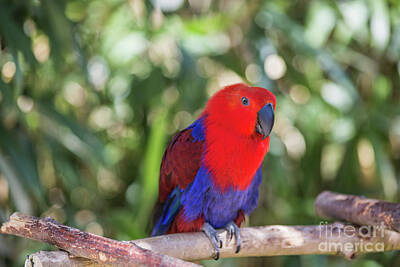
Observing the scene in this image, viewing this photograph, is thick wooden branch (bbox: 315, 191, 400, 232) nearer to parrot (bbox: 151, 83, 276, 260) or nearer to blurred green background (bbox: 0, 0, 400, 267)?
parrot (bbox: 151, 83, 276, 260)

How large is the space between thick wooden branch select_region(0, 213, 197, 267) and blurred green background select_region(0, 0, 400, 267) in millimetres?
722

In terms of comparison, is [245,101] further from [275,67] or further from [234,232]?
[275,67]

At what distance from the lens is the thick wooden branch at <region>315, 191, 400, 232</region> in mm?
1041

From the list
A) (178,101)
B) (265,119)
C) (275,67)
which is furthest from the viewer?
(275,67)

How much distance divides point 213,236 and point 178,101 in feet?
2.66

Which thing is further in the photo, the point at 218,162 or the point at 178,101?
the point at 178,101

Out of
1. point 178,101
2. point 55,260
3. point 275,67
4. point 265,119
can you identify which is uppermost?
point 275,67

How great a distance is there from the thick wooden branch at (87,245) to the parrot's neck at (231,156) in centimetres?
36

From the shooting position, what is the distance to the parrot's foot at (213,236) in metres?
1.08

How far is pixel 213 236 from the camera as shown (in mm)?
1113

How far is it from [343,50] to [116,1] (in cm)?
111

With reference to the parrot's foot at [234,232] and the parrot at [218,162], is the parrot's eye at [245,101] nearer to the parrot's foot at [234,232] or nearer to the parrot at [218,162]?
the parrot at [218,162]

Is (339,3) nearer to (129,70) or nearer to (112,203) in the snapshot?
(129,70)

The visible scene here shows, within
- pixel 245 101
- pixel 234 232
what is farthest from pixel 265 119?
pixel 234 232
